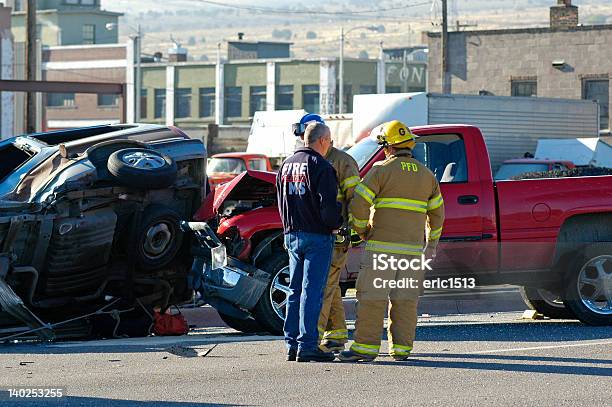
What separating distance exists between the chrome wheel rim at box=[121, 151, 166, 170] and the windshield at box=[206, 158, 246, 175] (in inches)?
790

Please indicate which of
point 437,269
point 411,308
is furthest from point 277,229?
point 411,308

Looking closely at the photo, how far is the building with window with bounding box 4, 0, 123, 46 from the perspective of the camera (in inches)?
3804

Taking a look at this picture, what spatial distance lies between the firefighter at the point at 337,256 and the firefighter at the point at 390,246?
0.33 meters

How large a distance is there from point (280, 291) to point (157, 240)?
1.19m

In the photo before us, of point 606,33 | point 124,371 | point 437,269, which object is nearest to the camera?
point 124,371

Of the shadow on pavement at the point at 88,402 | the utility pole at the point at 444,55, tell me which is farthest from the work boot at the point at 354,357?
the utility pole at the point at 444,55

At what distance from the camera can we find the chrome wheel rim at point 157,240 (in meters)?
11.3

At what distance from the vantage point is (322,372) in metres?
9.00

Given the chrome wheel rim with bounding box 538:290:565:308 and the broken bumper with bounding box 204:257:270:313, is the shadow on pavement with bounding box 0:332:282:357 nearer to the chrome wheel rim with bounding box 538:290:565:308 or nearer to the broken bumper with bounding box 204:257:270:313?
the broken bumper with bounding box 204:257:270:313

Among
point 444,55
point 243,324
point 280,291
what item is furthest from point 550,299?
point 444,55

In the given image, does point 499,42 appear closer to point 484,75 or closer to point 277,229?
point 484,75

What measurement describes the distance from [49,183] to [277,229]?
2098mm

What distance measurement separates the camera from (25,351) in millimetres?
10148

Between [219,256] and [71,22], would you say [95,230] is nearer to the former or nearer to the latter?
[219,256]
